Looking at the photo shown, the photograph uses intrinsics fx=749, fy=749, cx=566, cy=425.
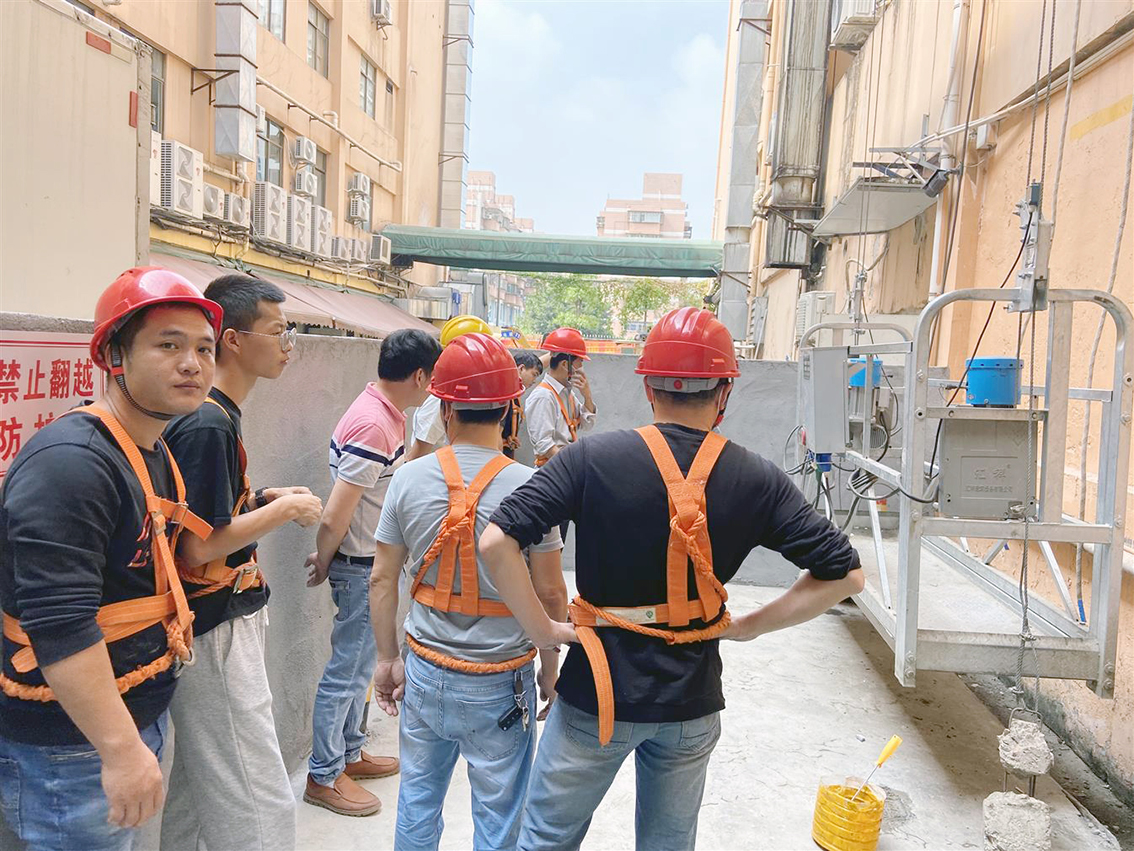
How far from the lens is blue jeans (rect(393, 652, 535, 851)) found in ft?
7.32

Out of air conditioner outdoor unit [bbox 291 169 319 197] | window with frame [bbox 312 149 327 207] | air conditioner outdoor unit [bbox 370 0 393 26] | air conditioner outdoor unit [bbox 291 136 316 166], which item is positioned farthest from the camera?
air conditioner outdoor unit [bbox 370 0 393 26]

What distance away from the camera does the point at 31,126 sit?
220 centimetres

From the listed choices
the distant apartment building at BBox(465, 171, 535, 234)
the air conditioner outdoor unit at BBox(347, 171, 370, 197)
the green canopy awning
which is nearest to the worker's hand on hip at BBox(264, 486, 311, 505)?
the green canopy awning

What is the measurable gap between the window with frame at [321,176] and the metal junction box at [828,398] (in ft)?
49.5

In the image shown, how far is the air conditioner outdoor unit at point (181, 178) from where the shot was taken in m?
10.7

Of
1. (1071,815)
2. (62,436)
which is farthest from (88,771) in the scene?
(1071,815)

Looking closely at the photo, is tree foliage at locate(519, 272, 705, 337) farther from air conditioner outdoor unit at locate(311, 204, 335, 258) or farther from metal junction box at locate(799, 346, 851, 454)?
metal junction box at locate(799, 346, 851, 454)

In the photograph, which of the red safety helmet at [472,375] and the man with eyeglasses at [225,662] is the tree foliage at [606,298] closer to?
the red safety helmet at [472,375]

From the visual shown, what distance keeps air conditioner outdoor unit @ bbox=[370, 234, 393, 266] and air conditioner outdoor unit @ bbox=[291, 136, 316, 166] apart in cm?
353

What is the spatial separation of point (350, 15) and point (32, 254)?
18.4 metres

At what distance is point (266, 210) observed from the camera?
45.1ft

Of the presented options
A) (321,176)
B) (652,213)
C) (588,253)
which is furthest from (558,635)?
(652,213)

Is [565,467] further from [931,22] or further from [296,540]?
[931,22]

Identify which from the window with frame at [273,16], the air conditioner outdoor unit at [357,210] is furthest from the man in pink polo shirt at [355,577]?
the air conditioner outdoor unit at [357,210]
